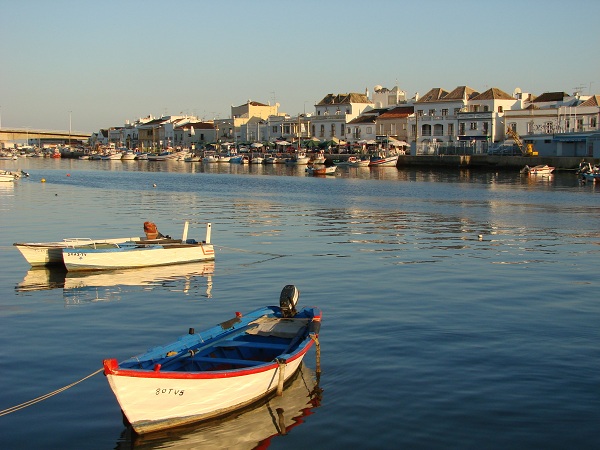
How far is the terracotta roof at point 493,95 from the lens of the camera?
331 ft

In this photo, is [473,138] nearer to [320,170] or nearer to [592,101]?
[592,101]

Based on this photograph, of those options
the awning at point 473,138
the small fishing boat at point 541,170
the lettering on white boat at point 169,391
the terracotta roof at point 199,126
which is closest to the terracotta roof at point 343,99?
the awning at point 473,138

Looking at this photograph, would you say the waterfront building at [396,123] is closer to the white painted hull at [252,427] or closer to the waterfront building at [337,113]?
the waterfront building at [337,113]

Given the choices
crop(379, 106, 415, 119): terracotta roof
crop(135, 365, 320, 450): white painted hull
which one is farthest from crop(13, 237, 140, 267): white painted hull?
crop(379, 106, 415, 119): terracotta roof

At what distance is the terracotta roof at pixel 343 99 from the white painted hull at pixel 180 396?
11820 centimetres

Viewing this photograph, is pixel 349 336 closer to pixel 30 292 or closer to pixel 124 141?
pixel 30 292

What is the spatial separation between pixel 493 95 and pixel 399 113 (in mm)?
17995

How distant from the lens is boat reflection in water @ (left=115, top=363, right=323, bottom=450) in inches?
401

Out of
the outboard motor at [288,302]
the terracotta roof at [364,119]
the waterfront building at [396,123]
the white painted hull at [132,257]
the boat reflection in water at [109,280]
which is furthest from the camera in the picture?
the terracotta roof at [364,119]

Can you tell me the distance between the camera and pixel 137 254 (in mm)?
22844

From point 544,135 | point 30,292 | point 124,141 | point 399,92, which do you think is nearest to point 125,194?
point 30,292

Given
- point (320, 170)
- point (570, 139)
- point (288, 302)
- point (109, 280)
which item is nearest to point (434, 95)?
point (570, 139)

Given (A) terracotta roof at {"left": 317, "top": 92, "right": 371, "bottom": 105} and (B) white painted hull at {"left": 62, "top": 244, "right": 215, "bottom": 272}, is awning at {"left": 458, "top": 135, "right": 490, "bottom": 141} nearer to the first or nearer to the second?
(A) terracotta roof at {"left": 317, "top": 92, "right": 371, "bottom": 105}

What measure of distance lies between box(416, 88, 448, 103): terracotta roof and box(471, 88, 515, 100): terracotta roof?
5.69m
